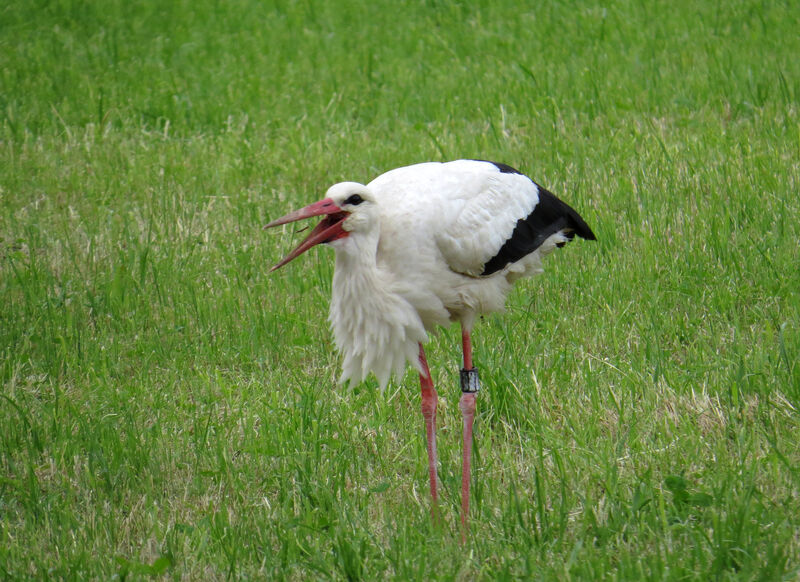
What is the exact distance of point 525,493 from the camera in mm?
3924

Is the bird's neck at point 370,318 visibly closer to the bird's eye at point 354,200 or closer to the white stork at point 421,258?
the white stork at point 421,258

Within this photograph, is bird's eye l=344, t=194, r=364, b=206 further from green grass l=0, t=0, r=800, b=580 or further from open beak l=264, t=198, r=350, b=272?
green grass l=0, t=0, r=800, b=580

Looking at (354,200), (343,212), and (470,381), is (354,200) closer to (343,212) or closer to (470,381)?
(343,212)

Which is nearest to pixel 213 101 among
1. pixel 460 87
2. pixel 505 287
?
pixel 460 87

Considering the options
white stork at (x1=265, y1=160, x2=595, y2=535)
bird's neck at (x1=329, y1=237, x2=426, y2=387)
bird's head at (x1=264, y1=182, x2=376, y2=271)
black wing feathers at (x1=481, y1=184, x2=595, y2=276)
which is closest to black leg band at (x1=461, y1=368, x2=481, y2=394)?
white stork at (x1=265, y1=160, x2=595, y2=535)

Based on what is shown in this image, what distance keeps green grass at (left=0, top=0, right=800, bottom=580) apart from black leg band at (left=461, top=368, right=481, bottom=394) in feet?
1.03

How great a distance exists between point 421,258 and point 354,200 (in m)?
0.41

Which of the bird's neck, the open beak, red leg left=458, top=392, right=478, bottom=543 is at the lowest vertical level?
red leg left=458, top=392, right=478, bottom=543

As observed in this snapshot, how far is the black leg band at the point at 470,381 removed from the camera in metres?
4.41

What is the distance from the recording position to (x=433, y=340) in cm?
554

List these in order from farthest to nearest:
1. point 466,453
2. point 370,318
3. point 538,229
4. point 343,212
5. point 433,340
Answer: point 433,340 → point 538,229 → point 466,453 → point 370,318 → point 343,212

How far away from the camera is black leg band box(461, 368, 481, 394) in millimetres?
4414

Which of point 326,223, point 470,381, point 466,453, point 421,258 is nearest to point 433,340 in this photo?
point 470,381

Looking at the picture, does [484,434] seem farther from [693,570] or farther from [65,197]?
[65,197]
